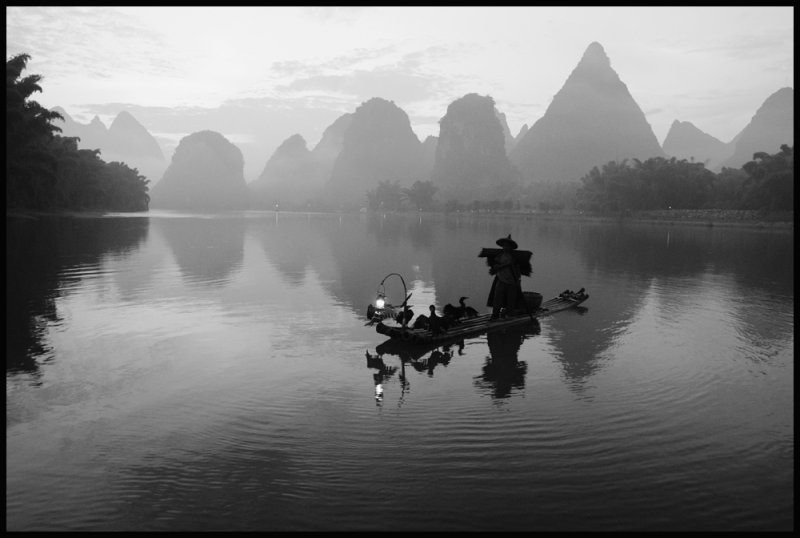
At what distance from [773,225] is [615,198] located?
25.6 m

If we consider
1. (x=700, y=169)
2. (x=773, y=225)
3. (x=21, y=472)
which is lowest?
(x=21, y=472)

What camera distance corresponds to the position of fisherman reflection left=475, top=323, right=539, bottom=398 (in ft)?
30.9

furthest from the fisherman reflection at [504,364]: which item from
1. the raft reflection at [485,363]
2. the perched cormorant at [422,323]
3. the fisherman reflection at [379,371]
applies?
the fisherman reflection at [379,371]

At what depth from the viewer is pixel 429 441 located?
704 cm

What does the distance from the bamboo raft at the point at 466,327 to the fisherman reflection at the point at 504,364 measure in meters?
0.25

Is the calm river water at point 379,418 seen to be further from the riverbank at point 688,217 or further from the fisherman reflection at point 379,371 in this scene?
the riverbank at point 688,217

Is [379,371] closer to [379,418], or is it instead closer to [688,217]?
[379,418]

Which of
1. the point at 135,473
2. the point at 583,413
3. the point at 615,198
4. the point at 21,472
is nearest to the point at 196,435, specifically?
the point at 135,473

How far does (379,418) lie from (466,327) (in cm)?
522

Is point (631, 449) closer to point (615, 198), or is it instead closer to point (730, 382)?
point (730, 382)

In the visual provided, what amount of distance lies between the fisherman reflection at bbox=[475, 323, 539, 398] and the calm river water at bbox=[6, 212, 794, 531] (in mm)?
70

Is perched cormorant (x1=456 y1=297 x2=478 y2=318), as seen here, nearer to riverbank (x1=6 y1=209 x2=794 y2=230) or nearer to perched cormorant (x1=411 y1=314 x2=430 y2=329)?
perched cormorant (x1=411 y1=314 x2=430 y2=329)

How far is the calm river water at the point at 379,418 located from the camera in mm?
5531

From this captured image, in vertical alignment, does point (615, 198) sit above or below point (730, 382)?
above
